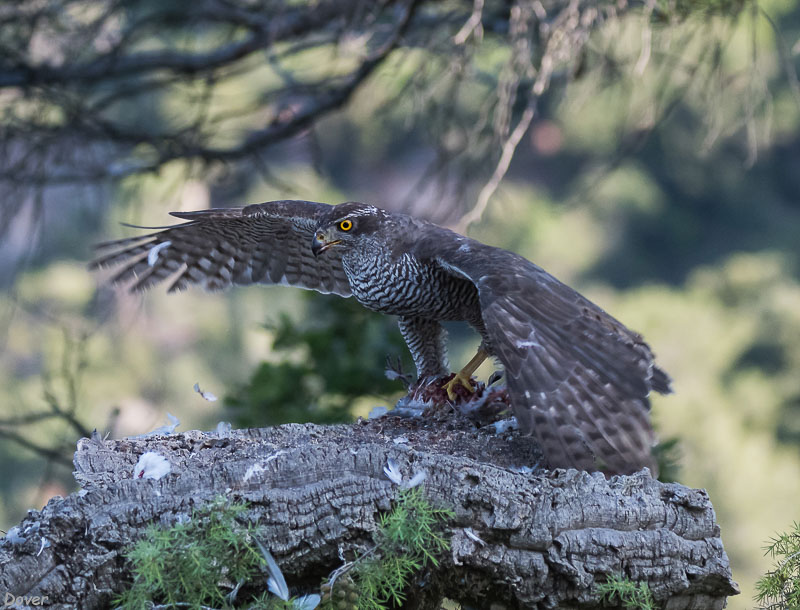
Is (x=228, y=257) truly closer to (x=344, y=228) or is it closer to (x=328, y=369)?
(x=344, y=228)

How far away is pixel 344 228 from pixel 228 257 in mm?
805

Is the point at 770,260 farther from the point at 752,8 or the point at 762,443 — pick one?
the point at 752,8

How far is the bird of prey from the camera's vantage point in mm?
Answer: 3006

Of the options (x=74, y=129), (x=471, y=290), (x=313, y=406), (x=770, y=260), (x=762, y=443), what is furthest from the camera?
(x=770, y=260)

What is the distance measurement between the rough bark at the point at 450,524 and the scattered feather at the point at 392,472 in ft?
0.07

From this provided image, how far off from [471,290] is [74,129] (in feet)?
10.2

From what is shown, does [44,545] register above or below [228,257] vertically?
below

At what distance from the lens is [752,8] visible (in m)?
4.17

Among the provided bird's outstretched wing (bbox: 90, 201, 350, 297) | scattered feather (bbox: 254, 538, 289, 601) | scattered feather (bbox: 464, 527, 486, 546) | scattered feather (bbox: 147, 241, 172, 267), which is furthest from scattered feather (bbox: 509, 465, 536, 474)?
scattered feather (bbox: 147, 241, 172, 267)

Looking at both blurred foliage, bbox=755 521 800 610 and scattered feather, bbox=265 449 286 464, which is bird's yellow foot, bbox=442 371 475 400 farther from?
blurred foliage, bbox=755 521 800 610

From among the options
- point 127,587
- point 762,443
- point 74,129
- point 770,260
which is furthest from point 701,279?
point 127,587

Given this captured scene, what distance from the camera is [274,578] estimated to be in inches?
98.8

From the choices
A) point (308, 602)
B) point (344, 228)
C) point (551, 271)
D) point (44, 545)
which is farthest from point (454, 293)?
point (551, 271)

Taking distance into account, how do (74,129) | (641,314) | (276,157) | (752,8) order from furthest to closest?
(276,157), (641,314), (74,129), (752,8)
